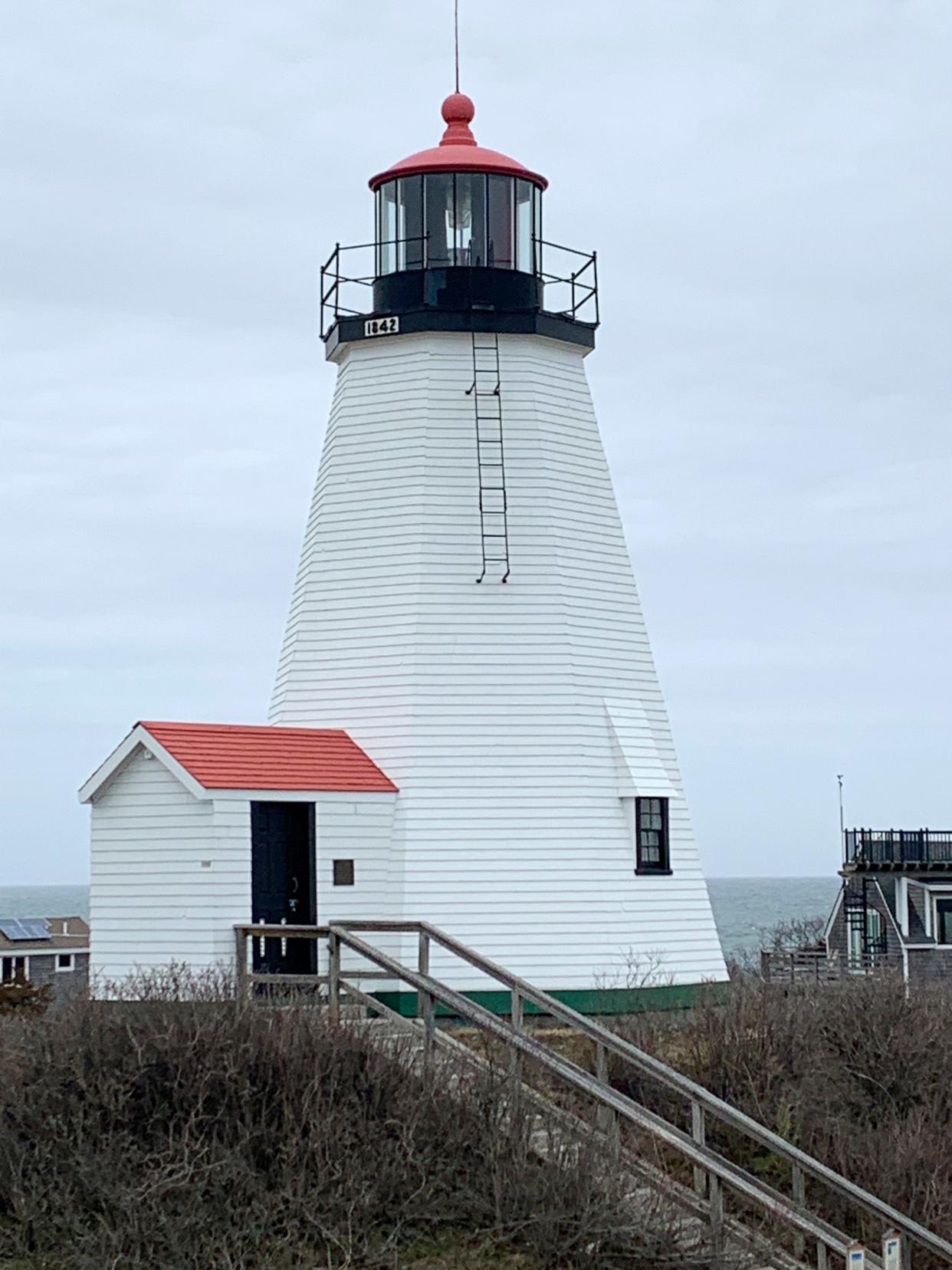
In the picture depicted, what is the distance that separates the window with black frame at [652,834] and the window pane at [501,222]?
6.40 m

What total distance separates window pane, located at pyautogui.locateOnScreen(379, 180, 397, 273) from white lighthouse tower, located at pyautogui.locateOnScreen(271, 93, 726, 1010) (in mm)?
27

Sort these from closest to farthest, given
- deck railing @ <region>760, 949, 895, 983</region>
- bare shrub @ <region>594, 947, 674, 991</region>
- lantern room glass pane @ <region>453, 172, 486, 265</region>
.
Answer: bare shrub @ <region>594, 947, 674, 991</region>
lantern room glass pane @ <region>453, 172, 486, 265</region>
deck railing @ <region>760, 949, 895, 983</region>

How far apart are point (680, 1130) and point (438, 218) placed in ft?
38.2

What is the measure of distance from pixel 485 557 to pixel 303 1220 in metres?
10.1

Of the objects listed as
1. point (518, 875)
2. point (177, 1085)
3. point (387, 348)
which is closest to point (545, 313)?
point (387, 348)

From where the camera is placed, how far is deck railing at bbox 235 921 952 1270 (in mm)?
14070

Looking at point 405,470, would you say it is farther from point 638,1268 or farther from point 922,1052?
point 638,1268

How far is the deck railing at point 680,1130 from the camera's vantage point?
1407 cm

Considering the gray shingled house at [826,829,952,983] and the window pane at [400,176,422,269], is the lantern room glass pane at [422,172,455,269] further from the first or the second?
the gray shingled house at [826,829,952,983]

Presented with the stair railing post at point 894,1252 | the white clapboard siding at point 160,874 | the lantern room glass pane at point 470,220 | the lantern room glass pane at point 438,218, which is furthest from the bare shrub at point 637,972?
the lantern room glass pane at point 438,218

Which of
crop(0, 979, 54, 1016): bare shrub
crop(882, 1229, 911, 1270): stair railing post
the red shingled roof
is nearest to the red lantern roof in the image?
the red shingled roof

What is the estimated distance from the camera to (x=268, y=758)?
20.4 meters

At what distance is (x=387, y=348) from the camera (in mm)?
22719

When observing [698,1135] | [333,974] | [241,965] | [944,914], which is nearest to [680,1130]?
[698,1135]
